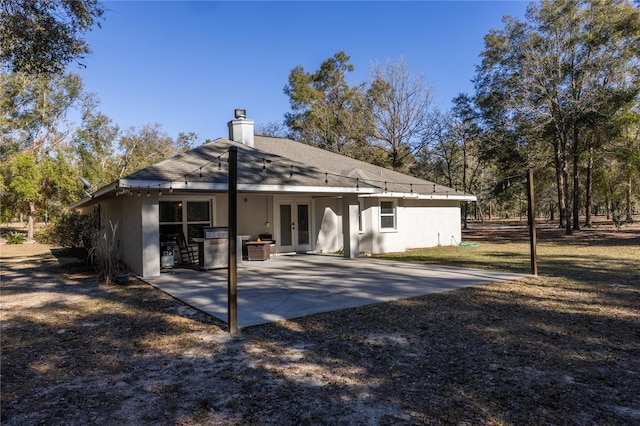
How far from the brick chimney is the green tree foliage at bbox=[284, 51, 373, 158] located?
15003 millimetres

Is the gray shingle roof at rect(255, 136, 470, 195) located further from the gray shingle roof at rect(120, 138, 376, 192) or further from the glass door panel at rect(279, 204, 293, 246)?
the gray shingle roof at rect(120, 138, 376, 192)

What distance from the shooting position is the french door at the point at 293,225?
1450cm

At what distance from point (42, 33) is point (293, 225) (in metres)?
9.16

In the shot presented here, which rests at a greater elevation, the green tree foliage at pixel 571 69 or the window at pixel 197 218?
the green tree foliage at pixel 571 69

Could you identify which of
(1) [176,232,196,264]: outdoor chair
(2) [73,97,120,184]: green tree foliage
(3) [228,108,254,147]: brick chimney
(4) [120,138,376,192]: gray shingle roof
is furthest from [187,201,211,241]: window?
(2) [73,97,120,184]: green tree foliage

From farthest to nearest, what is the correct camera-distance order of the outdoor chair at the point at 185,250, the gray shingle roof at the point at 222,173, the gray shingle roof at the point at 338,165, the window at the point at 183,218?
the gray shingle roof at the point at 338,165 < the outdoor chair at the point at 185,250 < the window at the point at 183,218 < the gray shingle roof at the point at 222,173

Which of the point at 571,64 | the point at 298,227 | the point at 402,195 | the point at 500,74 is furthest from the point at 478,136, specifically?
the point at 298,227

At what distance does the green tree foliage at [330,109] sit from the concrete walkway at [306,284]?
19007 mm

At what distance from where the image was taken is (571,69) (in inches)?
863

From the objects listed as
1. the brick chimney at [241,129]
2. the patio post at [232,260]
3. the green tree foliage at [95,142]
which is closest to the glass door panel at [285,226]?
the brick chimney at [241,129]

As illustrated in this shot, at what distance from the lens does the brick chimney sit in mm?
15625

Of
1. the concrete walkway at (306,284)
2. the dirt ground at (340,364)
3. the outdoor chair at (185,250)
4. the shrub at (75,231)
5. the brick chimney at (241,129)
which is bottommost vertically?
the dirt ground at (340,364)

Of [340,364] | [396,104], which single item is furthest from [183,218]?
[396,104]

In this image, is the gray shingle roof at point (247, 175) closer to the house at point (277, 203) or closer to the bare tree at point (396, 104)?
the house at point (277, 203)
